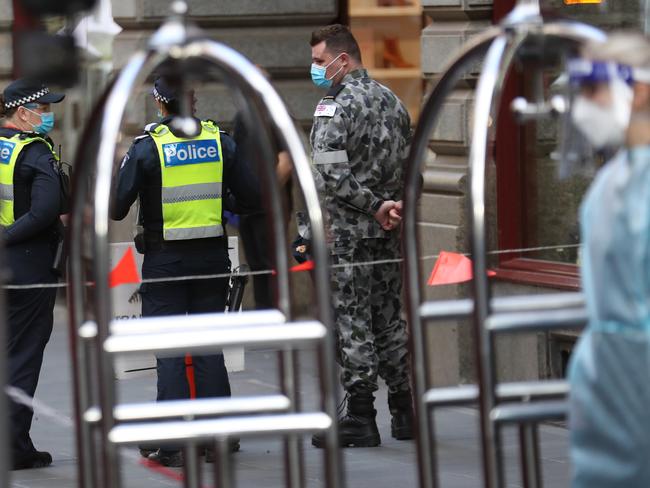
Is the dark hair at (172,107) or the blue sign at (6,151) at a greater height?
the dark hair at (172,107)

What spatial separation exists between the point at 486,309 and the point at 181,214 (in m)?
3.28

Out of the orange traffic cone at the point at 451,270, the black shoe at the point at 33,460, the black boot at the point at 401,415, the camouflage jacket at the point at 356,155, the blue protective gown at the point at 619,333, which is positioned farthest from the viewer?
the black boot at the point at 401,415

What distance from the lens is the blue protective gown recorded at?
3.92 metres

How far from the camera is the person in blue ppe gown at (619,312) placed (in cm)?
392

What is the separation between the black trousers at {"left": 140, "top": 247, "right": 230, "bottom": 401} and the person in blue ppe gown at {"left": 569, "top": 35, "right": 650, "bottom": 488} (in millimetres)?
3851

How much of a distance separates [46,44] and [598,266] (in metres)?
1.63

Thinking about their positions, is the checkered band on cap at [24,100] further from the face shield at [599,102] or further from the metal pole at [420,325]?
the face shield at [599,102]

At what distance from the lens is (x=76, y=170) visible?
466cm

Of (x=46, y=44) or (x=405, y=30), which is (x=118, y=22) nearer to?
(x=405, y=30)

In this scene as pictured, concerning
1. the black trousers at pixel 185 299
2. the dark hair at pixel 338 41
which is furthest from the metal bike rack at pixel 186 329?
the dark hair at pixel 338 41

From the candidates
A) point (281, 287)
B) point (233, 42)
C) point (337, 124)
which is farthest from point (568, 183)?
point (281, 287)

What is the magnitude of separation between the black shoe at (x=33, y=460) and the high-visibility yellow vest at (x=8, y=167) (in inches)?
42.8

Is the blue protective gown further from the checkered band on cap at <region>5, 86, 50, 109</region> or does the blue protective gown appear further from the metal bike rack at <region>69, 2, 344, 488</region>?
the checkered band on cap at <region>5, 86, 50, 109</region>

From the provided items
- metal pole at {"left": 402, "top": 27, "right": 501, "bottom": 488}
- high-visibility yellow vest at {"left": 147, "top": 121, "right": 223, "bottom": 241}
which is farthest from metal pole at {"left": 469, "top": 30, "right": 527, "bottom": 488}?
high-visibility yellow vest at {"left": 147, "top": 121, "right": 223, "bottom": 241}
